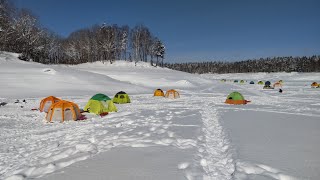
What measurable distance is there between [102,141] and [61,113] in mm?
4911

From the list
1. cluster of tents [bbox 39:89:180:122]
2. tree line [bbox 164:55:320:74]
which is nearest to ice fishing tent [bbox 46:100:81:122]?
cluster of tents [bbox 39:89:180:122]

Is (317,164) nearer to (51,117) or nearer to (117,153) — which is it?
(117,153)

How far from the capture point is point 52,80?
100ft

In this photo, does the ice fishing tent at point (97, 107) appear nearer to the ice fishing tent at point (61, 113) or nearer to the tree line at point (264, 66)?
the ice fishing tent at point (61, 113)

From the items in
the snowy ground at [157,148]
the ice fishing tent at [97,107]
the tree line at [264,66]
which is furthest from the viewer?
the tree line at [264,66]

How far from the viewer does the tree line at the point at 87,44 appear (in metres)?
55.6

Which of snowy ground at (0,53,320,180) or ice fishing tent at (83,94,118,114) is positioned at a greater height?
ice fishing tent at (83,94,118,114)

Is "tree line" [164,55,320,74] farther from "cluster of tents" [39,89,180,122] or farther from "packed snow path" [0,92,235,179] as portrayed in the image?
"packed snow path" [0,92,235,179]

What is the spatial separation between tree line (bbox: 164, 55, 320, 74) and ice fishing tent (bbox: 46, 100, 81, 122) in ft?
449

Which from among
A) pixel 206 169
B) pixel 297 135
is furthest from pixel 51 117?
pixel 297 135

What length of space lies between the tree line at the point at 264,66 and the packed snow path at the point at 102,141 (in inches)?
5353

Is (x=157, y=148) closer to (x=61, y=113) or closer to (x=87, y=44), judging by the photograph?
(x=61, y=113)

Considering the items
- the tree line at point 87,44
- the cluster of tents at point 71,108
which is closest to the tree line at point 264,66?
the tree line at point 87,44

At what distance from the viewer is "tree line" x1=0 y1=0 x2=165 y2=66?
5556 centimetres
